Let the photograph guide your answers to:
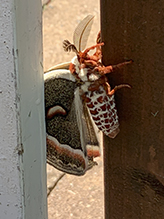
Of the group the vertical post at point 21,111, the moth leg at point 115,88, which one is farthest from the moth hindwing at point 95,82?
the vertical post at point 21,111

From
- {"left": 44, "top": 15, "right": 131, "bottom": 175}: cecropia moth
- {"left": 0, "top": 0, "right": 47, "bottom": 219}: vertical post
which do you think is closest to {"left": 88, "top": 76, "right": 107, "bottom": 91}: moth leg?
{"left": 44, "top": 15, "right": 131, "bottom": 175}: cecropia moth

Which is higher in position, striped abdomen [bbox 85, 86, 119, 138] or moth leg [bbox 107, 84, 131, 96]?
moth leg [bbox 107, 84, 131, 96]

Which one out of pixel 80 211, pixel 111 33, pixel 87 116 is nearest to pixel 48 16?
pixel 80 211

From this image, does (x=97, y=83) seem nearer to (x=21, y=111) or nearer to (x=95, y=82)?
(x=95, y=82)

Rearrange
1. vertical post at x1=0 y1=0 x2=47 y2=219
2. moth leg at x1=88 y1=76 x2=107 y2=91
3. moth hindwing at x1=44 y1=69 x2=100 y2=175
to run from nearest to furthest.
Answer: vertical post at x1=0 y1=0 x2=47 y2=219, moth leg at x1=88 y1=76 x2=107 y2=91, moth hindwing at x1=44 y1=69 x2=100 y2=175

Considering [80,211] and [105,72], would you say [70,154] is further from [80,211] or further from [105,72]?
[80,211]

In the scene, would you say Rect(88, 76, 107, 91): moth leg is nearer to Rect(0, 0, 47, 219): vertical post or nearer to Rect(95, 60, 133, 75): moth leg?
Rect(95, 60, 133, 75): moth leg

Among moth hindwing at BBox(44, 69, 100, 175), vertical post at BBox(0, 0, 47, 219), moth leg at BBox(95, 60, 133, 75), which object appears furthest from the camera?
moth hindwing at BBox(44, 69, 100, 175)
